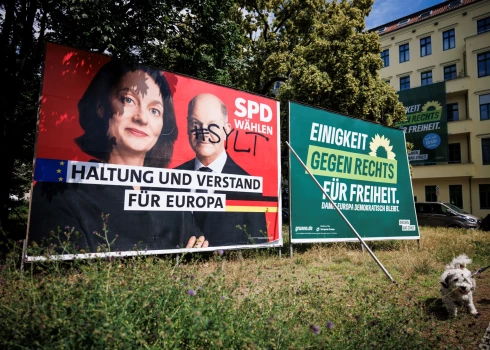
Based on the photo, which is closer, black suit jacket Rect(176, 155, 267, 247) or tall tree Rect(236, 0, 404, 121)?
black suit jacket Rect(176, 155, 267, 247)

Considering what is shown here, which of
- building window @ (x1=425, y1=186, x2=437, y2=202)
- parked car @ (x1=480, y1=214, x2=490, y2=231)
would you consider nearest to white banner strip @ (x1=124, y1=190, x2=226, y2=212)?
parked car @ (x1=480, y1=214, x2=490, y2=231)

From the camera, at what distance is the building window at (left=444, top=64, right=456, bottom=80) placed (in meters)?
32.5

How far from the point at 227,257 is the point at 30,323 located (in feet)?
19.9

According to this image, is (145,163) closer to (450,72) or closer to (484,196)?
(484,196)

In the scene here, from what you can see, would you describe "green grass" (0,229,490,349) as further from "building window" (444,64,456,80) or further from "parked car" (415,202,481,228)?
"building window" (444,64,456,80)

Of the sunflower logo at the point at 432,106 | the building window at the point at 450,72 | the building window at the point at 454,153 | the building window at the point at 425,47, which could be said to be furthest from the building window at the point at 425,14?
the building window at the point at 454,153

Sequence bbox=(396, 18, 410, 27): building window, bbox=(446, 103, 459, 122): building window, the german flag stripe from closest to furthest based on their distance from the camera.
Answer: the german flag stripe < bbox=(446, 103, 459, 122): building window < bbox=(396, 18, 410, 27): building window

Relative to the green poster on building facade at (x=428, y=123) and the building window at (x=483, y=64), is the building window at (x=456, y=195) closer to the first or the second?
the green poster on building facade at (x=428, y=123)

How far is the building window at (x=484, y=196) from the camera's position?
28.2 meters

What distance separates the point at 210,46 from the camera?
11.2 metres

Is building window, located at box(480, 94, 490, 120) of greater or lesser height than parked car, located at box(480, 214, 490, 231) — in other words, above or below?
above

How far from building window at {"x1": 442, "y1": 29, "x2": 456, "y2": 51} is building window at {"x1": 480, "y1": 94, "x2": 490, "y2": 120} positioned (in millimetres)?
6876

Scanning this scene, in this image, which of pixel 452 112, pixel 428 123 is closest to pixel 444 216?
pixel 428 123

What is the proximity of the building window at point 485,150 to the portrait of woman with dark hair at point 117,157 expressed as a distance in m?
30.6
